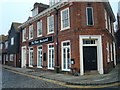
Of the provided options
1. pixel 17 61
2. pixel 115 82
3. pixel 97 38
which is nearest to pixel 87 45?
pixel 97 38

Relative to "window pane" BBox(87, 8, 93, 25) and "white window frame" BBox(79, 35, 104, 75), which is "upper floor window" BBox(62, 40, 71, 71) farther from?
"window pane" BBox(87, 8, 93, 25)

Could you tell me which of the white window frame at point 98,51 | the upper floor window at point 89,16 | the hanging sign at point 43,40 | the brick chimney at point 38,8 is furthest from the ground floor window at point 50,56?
the brick chimney at point 38,8

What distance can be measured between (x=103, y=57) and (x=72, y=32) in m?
3.66

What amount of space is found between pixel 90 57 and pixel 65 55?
8.13ft

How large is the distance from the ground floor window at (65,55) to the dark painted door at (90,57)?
1618mm

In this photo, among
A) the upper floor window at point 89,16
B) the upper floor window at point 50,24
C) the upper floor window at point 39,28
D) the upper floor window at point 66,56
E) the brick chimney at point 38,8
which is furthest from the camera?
the brick chimney at point 38,8

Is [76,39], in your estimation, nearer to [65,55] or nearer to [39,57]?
[65,55]

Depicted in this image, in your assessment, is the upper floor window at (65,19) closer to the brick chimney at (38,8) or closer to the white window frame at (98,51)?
the white window frame at (98,51)

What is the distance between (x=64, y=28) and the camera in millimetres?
13391

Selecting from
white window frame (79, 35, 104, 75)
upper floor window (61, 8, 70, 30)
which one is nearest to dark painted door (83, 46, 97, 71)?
white window frame (79, 35, 104, 75)

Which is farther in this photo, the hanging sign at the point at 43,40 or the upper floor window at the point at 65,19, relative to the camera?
the hanging sign at the point at 43,40

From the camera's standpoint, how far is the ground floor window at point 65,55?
12.8 meters

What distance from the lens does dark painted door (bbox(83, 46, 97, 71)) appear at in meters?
12.1

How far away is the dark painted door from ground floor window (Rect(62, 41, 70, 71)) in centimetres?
162
